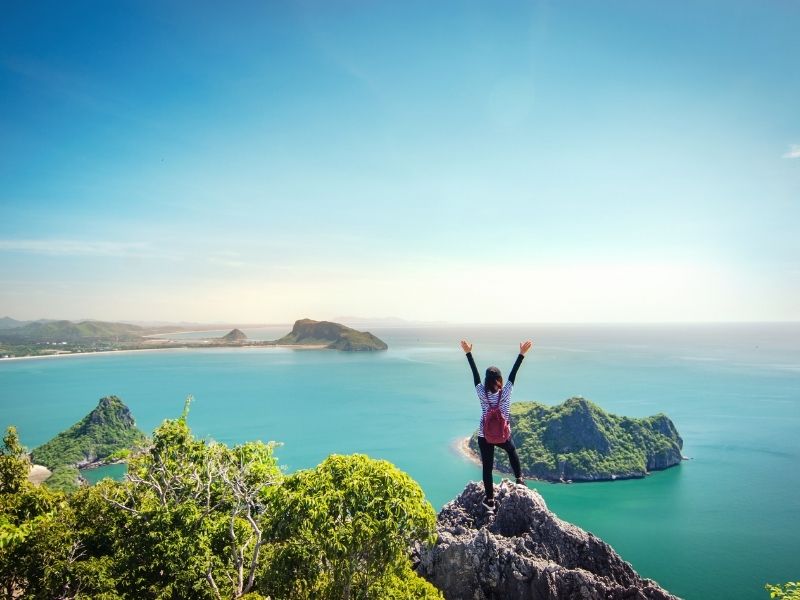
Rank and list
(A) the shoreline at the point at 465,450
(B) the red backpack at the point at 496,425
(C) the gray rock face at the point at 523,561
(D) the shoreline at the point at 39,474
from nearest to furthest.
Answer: (B) the red backpack at the point at 496,425, (C) the gray rock face at the point at 523,561, (D) the shoreline at the point at 39,474, (A) the shoreline at the point at 465,450

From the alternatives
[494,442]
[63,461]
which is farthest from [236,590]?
[63,461]

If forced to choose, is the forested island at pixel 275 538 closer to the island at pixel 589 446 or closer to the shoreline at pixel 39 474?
the island at pixel 589 446

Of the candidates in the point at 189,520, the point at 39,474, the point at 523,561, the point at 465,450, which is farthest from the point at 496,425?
the point at 39,474

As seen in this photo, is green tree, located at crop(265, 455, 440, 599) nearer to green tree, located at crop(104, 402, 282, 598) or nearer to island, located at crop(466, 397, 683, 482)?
green tree, located at crop(104, 402, 282, 598)

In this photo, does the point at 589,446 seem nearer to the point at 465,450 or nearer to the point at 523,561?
the point at 465,450

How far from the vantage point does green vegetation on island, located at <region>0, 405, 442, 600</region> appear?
743 cm

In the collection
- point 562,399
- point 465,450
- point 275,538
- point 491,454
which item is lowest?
point 465,450

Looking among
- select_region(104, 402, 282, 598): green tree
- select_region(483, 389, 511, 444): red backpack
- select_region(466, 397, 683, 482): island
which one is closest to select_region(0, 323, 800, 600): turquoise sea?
select_region(466, 397, 683, 482): island

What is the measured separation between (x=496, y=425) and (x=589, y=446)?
1957 inches

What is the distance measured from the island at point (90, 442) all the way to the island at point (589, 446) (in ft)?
149

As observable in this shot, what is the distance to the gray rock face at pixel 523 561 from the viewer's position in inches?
392

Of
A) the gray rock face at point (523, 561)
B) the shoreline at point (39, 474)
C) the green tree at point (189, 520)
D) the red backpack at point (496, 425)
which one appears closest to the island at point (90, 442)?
the shoreline at point (39, 474)

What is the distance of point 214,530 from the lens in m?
9.34

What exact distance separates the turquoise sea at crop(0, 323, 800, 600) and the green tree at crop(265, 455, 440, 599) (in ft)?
71.7
